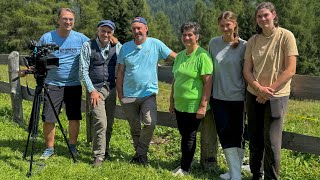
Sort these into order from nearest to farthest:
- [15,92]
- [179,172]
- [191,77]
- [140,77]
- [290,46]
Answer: [290,46] < [191,77] < [179,172] < [140,77] < [15,92]

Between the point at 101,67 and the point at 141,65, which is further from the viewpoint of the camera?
the point at 101,67

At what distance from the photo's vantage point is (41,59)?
5.34 m

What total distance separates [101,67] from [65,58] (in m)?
0.63

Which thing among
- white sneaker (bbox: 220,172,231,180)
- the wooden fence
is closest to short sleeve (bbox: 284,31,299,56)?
the wooden fence

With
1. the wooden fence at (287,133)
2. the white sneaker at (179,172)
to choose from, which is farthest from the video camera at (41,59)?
the white sneaker at (179,172)

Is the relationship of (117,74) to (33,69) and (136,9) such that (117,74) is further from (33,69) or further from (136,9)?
(136,9)

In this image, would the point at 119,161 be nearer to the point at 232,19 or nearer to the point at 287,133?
the point at 287,133

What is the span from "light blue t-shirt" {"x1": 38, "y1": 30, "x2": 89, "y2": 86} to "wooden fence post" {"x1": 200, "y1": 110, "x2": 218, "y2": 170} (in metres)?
2.03

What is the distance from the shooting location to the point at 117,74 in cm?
561

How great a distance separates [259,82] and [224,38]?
0.70 metres

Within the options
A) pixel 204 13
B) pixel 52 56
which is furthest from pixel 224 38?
pixel 204 13

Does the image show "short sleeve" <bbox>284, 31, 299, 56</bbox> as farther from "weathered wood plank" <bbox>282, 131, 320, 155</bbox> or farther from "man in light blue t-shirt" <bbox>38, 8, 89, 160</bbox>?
"man in light blue t-shirt" <bbox>38, 8, 89, 160</bbox>

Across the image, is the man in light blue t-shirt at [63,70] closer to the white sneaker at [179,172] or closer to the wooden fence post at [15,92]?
the white sneaker at [179,172]

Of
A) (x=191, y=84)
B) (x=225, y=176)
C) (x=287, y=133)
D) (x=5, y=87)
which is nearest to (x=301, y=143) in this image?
(x=287, y=133)
